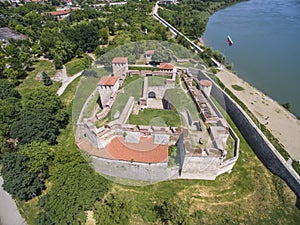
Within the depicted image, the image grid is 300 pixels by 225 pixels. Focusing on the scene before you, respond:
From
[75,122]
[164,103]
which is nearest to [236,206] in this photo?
[164,103]

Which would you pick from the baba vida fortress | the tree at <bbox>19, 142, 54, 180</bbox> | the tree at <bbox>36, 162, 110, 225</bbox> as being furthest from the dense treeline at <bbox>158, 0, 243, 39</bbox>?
the tree at <bbox>36, 162, 110, 225</bbox>

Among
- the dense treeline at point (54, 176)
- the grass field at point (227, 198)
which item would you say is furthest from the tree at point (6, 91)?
the grass field at point (227, 198)

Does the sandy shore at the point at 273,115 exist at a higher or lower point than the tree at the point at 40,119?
lower

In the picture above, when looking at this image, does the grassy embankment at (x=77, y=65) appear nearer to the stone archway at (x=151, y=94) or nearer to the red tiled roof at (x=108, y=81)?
the red tiled roof at (x=108, y=81)

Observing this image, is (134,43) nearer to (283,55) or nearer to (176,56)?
(176,56)

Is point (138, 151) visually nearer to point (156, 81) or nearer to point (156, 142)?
point (156, 142)
